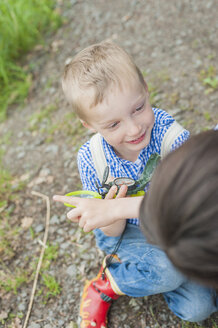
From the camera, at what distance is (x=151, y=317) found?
219cm

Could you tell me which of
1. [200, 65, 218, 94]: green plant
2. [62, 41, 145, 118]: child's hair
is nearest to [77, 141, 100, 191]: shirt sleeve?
[62, 41, 145, 118]: child's hair

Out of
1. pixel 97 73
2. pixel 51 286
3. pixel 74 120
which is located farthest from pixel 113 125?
pixel 74 120

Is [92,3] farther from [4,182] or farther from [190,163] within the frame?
[190,163]

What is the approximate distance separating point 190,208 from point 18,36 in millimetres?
4232

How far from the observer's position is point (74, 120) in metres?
3.63

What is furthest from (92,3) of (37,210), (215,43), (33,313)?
(33,313)

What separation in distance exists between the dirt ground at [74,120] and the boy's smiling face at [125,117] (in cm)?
113

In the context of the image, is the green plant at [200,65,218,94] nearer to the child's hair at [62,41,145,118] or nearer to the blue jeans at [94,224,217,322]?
the child's hair at [62,41,145,118]

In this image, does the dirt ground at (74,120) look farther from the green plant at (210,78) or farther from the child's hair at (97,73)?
the child's hair at (97,73)

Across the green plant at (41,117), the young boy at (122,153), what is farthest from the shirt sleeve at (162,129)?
the green plant at (41,117)

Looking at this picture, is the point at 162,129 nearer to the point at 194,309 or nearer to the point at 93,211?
the point at 93,211

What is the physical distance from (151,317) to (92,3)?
4.27 metres

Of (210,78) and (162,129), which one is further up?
(162,129)

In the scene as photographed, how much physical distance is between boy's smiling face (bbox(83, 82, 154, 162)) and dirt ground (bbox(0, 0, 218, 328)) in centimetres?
113
